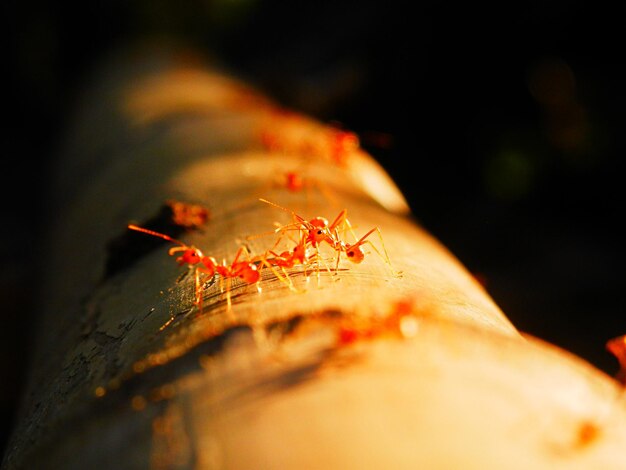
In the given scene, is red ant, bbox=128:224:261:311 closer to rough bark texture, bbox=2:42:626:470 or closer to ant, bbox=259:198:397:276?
rough bark texture, bbox=2:42:626:470

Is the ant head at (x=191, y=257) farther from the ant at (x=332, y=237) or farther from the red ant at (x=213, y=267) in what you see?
the ant at (x=332, y=237)

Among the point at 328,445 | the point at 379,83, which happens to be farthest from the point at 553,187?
the point at 328,445

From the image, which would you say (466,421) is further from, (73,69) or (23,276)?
(73,69)

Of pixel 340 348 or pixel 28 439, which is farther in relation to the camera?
pixel 28 439

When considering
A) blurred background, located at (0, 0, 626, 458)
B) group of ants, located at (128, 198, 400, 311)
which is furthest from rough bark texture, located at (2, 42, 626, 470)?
blurred background, located at (0, 0, 626, 458)

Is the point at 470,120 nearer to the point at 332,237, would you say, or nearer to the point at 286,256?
the point at 332,237

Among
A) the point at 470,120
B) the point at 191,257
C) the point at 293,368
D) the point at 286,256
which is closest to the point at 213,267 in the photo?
the point at 191,257

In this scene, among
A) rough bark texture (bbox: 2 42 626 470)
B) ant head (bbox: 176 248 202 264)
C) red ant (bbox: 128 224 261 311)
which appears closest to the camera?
rough bark texture (bbox: 2 42 626 470)
